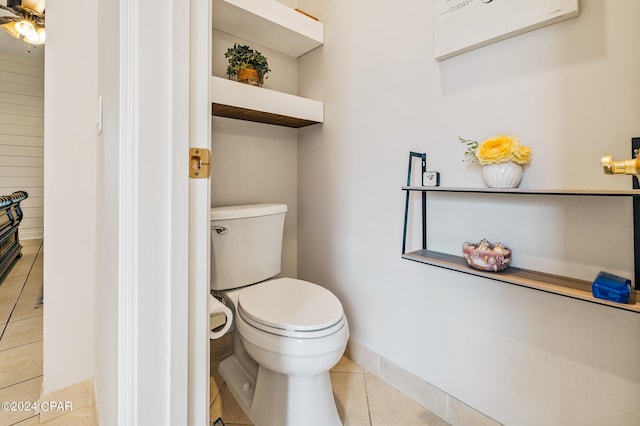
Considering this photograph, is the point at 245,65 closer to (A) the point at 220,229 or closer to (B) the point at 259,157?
(B) the point at 259,157

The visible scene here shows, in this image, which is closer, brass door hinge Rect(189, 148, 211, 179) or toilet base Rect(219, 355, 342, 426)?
brass door hinge Rect(189, 148, 211, 179)

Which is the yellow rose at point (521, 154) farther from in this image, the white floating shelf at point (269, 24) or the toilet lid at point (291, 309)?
the white floating shelf at point (269, 24)

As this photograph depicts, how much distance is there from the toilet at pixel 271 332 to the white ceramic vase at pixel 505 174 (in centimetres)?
73

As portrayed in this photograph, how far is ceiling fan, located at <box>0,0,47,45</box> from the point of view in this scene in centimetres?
144

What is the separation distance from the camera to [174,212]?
1.64ft

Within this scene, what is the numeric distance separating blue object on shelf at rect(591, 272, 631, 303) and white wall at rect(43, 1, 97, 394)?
1.71m

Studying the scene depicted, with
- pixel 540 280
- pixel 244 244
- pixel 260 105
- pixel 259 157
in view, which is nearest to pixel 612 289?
pixel 540 280

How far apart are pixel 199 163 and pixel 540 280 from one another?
3.25 ft

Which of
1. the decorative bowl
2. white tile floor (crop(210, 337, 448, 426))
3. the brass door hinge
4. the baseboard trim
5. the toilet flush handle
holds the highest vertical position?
the brass door hinge

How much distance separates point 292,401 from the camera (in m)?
1.09

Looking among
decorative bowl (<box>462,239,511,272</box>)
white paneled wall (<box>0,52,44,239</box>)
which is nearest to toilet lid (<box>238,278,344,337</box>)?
decorative bowl (<box>462,239,511,272</box>)

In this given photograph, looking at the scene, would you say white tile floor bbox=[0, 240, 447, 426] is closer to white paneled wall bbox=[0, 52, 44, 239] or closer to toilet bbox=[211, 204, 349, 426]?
toilet bbox=[211, 204, 349, 426]

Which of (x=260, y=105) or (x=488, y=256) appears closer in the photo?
(x=488, y=256)

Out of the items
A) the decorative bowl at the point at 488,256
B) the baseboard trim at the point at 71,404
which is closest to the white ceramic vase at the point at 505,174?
the decorative bowl at the point at 488,256
